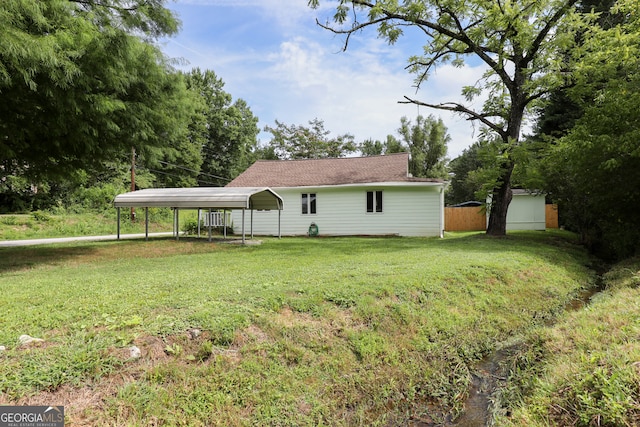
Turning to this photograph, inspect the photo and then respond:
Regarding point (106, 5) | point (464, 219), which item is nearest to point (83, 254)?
point (106, 5)

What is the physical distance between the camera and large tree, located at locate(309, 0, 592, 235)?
39.5 feet

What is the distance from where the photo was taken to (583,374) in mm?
2885

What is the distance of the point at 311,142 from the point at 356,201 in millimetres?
22041

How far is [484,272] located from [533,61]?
34.6 ft

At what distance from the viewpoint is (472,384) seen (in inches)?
152

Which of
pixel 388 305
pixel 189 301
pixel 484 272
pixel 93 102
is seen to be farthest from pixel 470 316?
pixel 93 102

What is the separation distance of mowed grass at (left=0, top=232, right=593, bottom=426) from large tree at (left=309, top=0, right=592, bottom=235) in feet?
28.8

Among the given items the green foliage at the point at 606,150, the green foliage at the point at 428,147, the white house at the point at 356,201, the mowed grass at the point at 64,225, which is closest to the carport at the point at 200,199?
the white house at the point at 356,201

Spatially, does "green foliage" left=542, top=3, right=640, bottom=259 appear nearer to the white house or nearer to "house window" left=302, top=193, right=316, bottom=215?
the white house

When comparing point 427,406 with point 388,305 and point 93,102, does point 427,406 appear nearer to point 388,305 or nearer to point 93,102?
point 388,305

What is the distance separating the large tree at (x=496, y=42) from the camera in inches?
474

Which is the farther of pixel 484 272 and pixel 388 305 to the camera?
pixel 484 272

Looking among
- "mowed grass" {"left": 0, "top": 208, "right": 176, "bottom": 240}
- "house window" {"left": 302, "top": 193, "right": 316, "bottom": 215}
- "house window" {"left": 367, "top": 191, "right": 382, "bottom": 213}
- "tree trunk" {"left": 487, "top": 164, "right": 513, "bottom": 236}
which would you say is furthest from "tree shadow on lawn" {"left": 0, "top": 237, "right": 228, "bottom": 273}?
"tree trunk" {"left": 487, "top": 164, "right": 513, "bottom": 236}

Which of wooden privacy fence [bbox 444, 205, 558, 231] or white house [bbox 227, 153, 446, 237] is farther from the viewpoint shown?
wooden privacy fence [bbox 444, 205, 558, 231]
